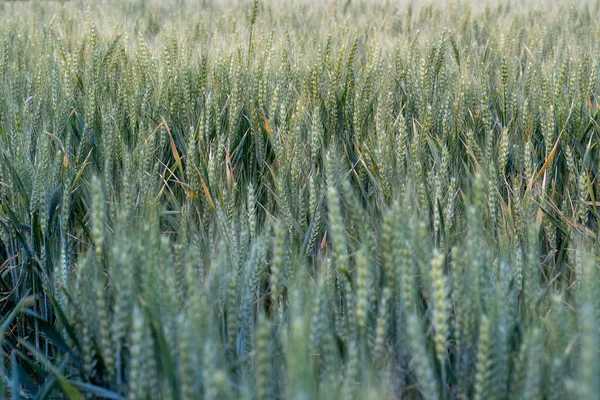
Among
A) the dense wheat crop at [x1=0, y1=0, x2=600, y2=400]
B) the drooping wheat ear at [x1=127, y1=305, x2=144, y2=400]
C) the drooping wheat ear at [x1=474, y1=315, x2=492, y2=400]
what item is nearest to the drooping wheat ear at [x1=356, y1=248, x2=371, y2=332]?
the dense wheat crop at [x1=0, y1=0, x2=600, y2=400]

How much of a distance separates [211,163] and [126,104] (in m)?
0.46

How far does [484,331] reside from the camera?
2.25ft

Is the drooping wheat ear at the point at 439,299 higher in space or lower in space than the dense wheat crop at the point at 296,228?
higher

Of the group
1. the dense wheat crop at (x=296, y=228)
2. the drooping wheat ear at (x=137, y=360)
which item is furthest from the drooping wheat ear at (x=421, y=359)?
the drooping wheat ear at (x=137, y=360)

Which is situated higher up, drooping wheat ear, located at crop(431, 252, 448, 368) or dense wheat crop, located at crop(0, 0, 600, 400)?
drooping wheat ear, located at crop(431, 252, 448, 368)

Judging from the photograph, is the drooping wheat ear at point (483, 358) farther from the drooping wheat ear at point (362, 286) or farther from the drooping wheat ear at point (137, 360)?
the drooping wheat ear at point (137, 360)

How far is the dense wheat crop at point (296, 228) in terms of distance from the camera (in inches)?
29.1

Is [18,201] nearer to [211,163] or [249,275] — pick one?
[211,163]

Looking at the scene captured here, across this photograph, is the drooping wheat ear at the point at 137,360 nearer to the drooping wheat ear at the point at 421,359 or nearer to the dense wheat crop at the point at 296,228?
the dense wheat crop at the point at 296,228

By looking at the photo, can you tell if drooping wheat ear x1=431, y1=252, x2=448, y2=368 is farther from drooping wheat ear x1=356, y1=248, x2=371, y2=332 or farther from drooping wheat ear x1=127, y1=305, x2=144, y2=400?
drooping wheat ear x1=127, y1=305, x2=144, y2=400

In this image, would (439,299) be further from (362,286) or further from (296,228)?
(296,228)

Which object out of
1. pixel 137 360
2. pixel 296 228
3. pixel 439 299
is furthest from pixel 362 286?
pixel 296 228

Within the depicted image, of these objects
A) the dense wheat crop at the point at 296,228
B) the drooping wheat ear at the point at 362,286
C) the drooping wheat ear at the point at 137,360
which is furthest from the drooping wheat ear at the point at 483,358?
the drooping wheat ear at the point at 137,360

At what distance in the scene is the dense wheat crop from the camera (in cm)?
74
